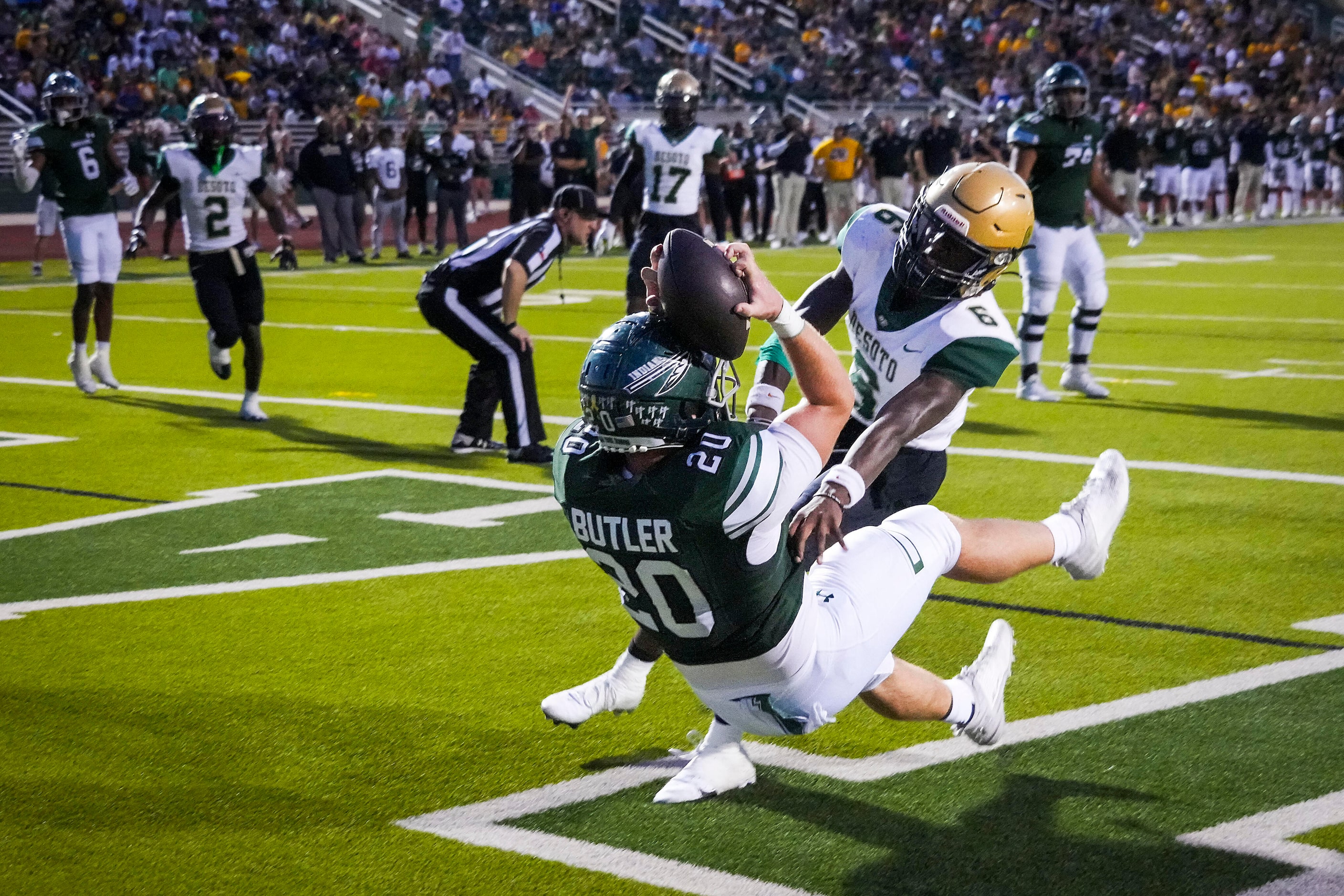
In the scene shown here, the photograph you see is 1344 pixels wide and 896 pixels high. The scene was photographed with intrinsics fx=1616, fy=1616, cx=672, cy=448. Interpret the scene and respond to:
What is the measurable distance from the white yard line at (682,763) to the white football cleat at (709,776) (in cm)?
17

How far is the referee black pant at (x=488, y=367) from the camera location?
865 centimetres

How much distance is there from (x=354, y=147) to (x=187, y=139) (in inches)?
91.1

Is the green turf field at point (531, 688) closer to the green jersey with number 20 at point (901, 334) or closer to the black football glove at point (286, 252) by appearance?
the green jersey with number 20 at point (901, 334)

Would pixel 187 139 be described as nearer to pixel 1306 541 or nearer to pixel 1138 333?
pixel 1138 333

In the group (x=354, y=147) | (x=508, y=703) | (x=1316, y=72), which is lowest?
(x=508, y=703)

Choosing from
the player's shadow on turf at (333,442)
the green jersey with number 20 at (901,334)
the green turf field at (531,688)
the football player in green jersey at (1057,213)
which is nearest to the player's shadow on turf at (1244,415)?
the green turf field at (531,688)

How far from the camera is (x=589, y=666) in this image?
16.6 ft

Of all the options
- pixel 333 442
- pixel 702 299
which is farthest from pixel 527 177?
pixel 702 299

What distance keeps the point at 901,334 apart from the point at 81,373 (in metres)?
7.99

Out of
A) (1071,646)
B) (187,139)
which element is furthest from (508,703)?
(187,139)

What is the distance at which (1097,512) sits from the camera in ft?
15.4

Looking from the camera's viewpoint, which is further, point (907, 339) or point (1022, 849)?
point (907, 339)

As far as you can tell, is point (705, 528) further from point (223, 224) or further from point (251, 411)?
point (223, 224)

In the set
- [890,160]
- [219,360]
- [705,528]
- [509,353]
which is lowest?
[219,360]
